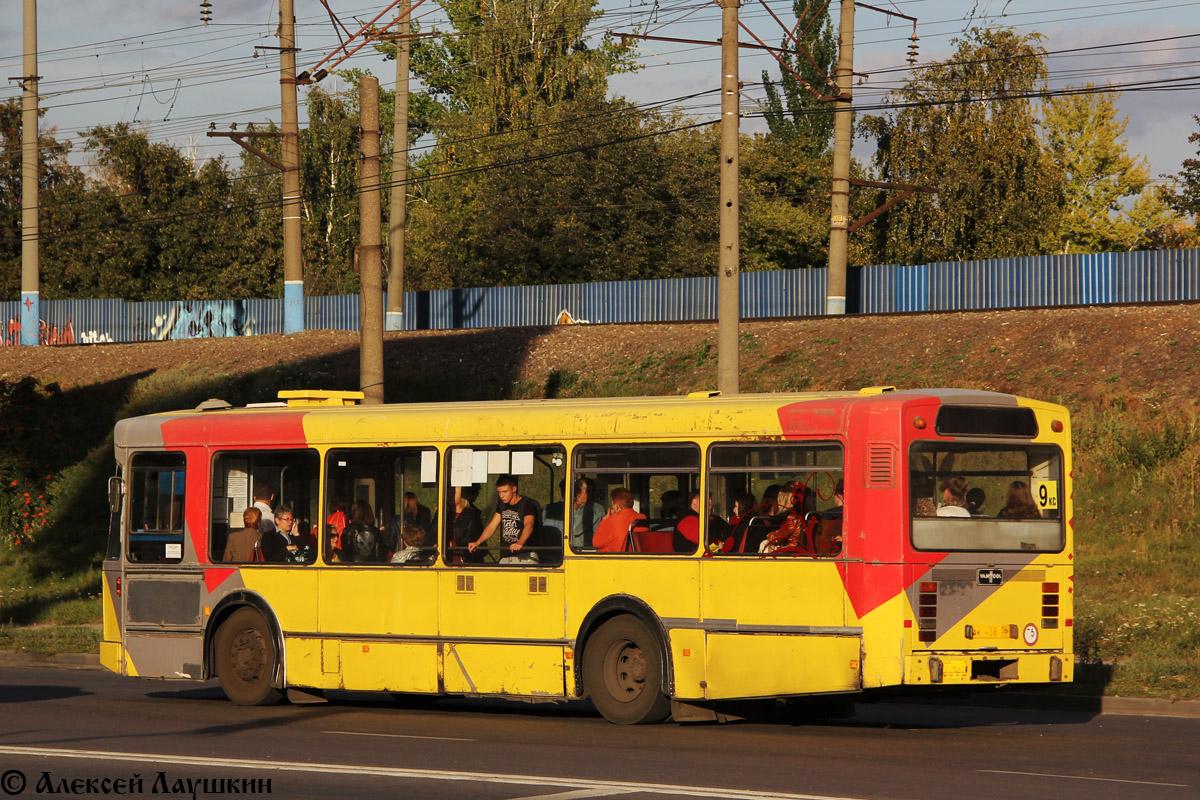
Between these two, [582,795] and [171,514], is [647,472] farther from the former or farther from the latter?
[171,514]

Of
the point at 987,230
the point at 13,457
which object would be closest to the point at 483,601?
the point at 13,457

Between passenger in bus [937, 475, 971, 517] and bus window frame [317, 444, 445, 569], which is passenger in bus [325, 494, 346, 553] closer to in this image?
bus window frame [317, 444, 445, 569]

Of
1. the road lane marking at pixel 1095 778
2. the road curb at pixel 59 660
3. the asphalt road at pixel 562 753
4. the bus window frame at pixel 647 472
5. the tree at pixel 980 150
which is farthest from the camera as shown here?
the tree at pixel 980 150

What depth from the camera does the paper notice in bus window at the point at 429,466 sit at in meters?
14.3

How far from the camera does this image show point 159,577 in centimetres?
1605

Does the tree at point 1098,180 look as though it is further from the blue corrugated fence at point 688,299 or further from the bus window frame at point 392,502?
the bus window frame at point 392,502

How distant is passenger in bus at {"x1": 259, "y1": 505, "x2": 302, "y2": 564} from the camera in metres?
15.2

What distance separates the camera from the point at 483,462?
46.3 feet

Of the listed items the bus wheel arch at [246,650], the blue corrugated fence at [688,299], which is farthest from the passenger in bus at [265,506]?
the blue corrugated fence at [688,299]

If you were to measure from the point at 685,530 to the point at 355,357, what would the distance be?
89.3 ft

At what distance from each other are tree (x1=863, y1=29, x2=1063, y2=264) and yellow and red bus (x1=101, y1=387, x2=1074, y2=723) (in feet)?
134

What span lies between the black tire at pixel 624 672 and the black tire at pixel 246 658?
350 centimetres

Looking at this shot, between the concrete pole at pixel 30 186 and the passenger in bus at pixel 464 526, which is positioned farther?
the concrete pole at pixel 30 186

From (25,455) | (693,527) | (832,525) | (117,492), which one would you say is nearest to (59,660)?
(117,492)
